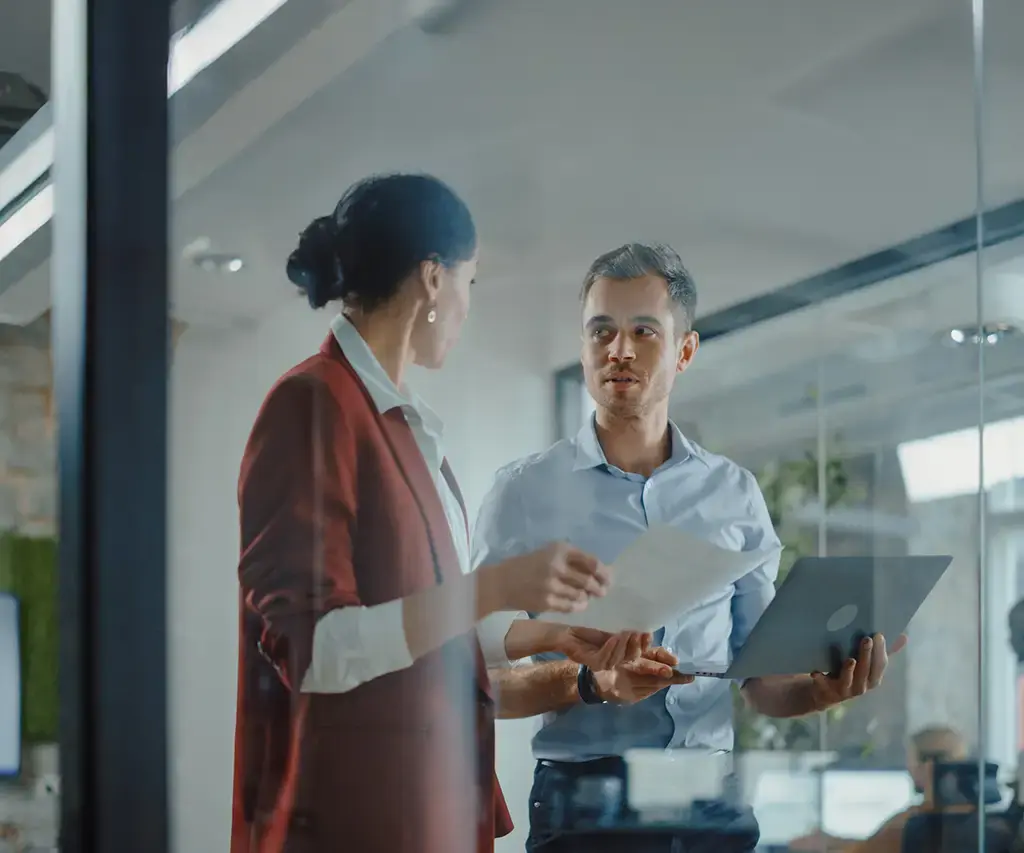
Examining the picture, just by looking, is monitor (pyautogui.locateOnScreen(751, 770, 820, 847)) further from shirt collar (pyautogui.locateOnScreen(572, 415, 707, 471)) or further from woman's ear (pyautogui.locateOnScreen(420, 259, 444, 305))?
woman's ear (pyautogui.locateOnScreen(420, 259, 444, 305))

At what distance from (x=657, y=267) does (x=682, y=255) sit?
0.03 meters

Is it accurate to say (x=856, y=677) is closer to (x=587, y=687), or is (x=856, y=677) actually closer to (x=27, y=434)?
(x=587, y=687)

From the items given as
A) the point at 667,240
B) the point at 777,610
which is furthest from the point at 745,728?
the point at 667,240

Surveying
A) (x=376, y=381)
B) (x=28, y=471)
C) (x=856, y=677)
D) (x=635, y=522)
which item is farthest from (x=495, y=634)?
(x=28, y=471)

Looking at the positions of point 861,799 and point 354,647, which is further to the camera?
point 861,799

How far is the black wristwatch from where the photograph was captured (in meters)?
1.29

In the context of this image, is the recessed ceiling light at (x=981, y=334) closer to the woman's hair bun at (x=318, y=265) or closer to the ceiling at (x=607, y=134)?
the ceiling at (x=607, y=134)

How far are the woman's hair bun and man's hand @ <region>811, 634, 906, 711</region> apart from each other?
669mm

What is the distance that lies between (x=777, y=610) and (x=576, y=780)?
275 millimetres

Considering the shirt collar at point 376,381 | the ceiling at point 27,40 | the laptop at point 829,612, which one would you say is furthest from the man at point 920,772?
the ceiling at point 27,40

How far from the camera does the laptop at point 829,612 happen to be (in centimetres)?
131

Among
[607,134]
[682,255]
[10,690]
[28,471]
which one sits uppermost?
[607,134]

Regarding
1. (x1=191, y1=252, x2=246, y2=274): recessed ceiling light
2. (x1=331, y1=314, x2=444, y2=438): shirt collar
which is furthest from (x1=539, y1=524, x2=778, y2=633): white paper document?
(x1=191, y1=252, x2=246, y2=274): recessed ceiling light

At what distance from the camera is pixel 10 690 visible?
133cm
